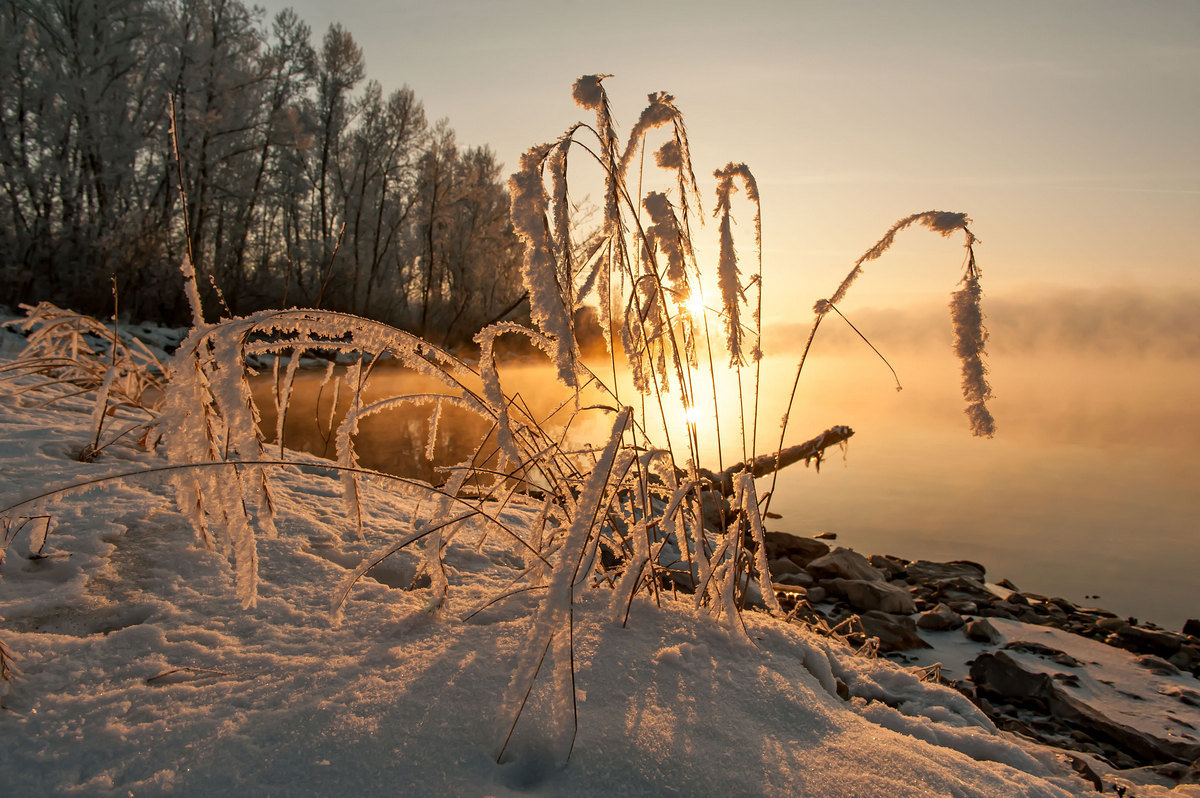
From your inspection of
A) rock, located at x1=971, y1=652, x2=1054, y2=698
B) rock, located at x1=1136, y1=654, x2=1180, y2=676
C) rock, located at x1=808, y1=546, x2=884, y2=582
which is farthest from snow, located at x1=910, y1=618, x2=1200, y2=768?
rock, located at x1=808, y1=546, x2=884, y2=582

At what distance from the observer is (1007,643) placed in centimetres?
331

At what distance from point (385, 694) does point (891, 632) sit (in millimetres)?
2986

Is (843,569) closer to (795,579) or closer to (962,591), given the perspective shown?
(795,579)

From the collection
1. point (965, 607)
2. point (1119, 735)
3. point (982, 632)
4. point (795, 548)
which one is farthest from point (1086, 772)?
point (795, 548)

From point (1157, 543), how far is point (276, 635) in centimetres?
725

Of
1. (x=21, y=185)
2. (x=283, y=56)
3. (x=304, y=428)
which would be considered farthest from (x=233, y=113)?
(x=304, y=428)

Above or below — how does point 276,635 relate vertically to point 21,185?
below

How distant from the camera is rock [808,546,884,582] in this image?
3896 mm

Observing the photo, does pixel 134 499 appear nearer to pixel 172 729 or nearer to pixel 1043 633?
pixel 172 729

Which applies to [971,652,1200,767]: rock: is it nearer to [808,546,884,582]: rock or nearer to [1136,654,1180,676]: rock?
[1136,654,1180,676]: rock

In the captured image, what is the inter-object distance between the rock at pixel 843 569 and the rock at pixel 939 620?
1.39 feet

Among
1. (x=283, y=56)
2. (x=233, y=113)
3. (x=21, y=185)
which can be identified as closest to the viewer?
(x=21, y=185)

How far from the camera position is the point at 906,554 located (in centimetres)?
511

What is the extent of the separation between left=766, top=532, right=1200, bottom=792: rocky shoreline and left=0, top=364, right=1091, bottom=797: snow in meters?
0.91
